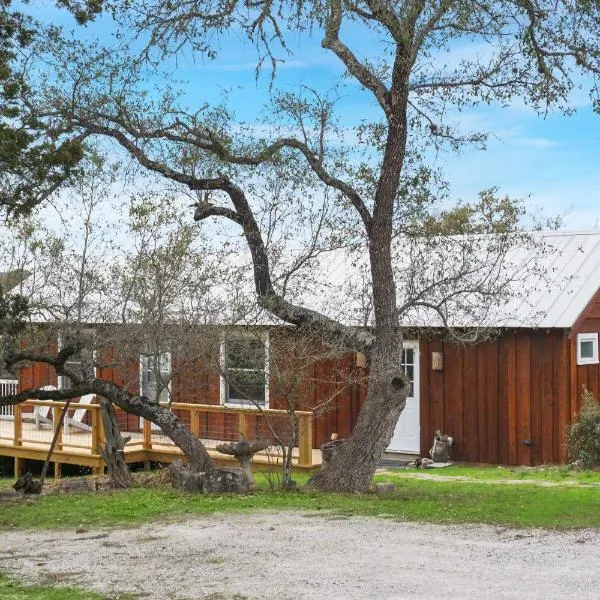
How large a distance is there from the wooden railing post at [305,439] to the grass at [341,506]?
8.35ft

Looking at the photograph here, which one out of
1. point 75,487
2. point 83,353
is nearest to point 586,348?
point 83,353

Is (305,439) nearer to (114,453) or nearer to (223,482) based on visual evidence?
(114,453)

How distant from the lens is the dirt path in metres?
6.67

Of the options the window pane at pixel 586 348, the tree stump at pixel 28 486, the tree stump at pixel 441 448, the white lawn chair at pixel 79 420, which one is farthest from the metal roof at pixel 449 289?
the white lawn chair at pixel 79 420

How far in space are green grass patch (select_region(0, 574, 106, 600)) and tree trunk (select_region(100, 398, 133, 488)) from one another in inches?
280

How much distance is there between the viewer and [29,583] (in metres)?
7.04

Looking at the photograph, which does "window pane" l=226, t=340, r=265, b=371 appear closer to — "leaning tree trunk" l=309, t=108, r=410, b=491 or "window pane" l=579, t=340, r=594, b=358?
"leaning tree trunk" l=309, t=108, r=410, b=491

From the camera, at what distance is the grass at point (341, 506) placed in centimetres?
1013

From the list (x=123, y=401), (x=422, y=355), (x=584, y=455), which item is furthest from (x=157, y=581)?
(x=422, y=355)

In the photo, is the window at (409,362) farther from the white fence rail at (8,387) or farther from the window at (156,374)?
the white fence rail at (8,387)

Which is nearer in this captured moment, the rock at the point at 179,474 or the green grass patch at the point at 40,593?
the green grass patch at the point at 40,593

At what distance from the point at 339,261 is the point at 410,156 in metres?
7.29

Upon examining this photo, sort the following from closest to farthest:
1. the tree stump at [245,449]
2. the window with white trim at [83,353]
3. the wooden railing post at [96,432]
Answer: the tree stump at [245,449] < the window with white trim at [83,353] < the wooden railing post at [96,432]

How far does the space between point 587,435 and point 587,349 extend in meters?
2.11
